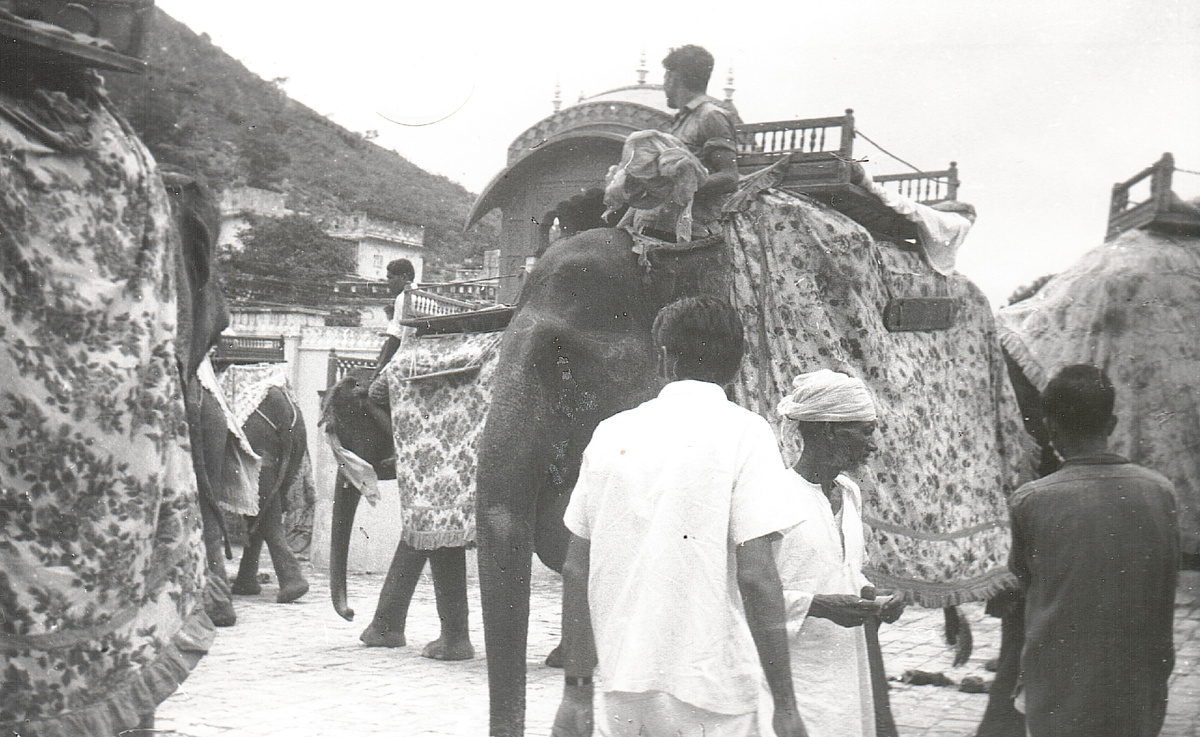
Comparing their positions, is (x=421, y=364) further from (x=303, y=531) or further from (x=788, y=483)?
(x=303, y=531)

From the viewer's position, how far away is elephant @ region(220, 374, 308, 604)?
30.7 feet

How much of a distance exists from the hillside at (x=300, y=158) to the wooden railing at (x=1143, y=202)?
26.8m

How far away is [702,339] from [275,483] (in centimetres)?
744

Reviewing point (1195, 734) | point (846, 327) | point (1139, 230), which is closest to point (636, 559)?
Answer: point (846, 327)

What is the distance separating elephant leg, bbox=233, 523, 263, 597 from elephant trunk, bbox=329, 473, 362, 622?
2.26 metres

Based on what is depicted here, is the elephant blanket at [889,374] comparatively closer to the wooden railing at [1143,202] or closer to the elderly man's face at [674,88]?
the elderly man's face at [674,88]

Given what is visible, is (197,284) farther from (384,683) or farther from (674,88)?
(384,683)

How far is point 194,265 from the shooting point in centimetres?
418

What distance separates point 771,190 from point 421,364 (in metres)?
2.70

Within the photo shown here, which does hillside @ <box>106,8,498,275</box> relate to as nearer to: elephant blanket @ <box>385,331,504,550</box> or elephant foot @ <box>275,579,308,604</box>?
elephant foot @ <box>275,579,308,604</box>

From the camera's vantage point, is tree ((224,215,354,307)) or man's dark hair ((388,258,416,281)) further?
tree ((224,215,354,307))

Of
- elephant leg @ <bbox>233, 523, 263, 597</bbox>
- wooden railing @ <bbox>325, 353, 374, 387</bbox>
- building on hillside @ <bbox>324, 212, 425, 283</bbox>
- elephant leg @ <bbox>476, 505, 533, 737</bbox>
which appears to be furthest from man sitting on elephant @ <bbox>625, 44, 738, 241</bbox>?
building on hillside @ <bbox>324, 212, 425, 283</bbox>

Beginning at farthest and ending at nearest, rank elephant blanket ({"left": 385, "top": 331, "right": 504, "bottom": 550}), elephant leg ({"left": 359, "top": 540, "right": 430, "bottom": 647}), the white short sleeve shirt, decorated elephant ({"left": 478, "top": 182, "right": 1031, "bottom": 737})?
elephant leg ({"left": 359, "top": 540, "right": 430, "bottom": 647}) < elephant blanket ({"left": 385, "top": 331, "right": 504, "bottom": 550}) < decorated elephant ({"left": 478, "top": 182, "right": 1031, "bottom": 737}) < the white short sleeve shirt

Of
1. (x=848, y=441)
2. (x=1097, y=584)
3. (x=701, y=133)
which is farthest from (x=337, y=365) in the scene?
(x=1097, y=584)
